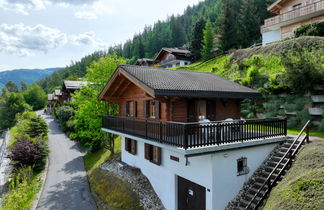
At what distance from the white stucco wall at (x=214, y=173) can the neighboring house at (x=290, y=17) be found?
24.4 m

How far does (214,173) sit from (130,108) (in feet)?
30.4

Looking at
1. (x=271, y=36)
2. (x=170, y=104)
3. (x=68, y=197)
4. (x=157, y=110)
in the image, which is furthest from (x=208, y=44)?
(x=68, y=197)

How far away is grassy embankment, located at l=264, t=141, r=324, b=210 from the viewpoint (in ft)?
23.2

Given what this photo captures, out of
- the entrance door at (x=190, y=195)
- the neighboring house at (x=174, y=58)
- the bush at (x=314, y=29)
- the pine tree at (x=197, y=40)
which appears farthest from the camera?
the neighboring house at (x=174, y=58)

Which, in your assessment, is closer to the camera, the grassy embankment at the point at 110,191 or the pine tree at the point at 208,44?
the grassy embankment at the point at 110,191

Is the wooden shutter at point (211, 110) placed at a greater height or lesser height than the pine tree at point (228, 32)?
lesser

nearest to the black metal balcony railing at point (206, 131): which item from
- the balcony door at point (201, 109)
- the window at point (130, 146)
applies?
the balcony door at point (201, 109)

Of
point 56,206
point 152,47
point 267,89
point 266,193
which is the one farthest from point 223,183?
point 152,47

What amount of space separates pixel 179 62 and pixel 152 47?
132ft

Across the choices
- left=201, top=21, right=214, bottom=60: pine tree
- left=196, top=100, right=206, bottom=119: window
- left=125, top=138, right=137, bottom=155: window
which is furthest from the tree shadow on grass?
left=201, top=21, right=214, bottom=60: pine tree

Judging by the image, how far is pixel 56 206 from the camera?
1480 centimetres

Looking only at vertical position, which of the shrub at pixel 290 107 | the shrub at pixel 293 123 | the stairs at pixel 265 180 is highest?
the shrub at pixel 290 107

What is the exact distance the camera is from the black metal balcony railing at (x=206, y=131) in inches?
363

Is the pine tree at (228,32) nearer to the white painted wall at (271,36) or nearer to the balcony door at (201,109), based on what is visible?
the white painted wall at (271,36)
